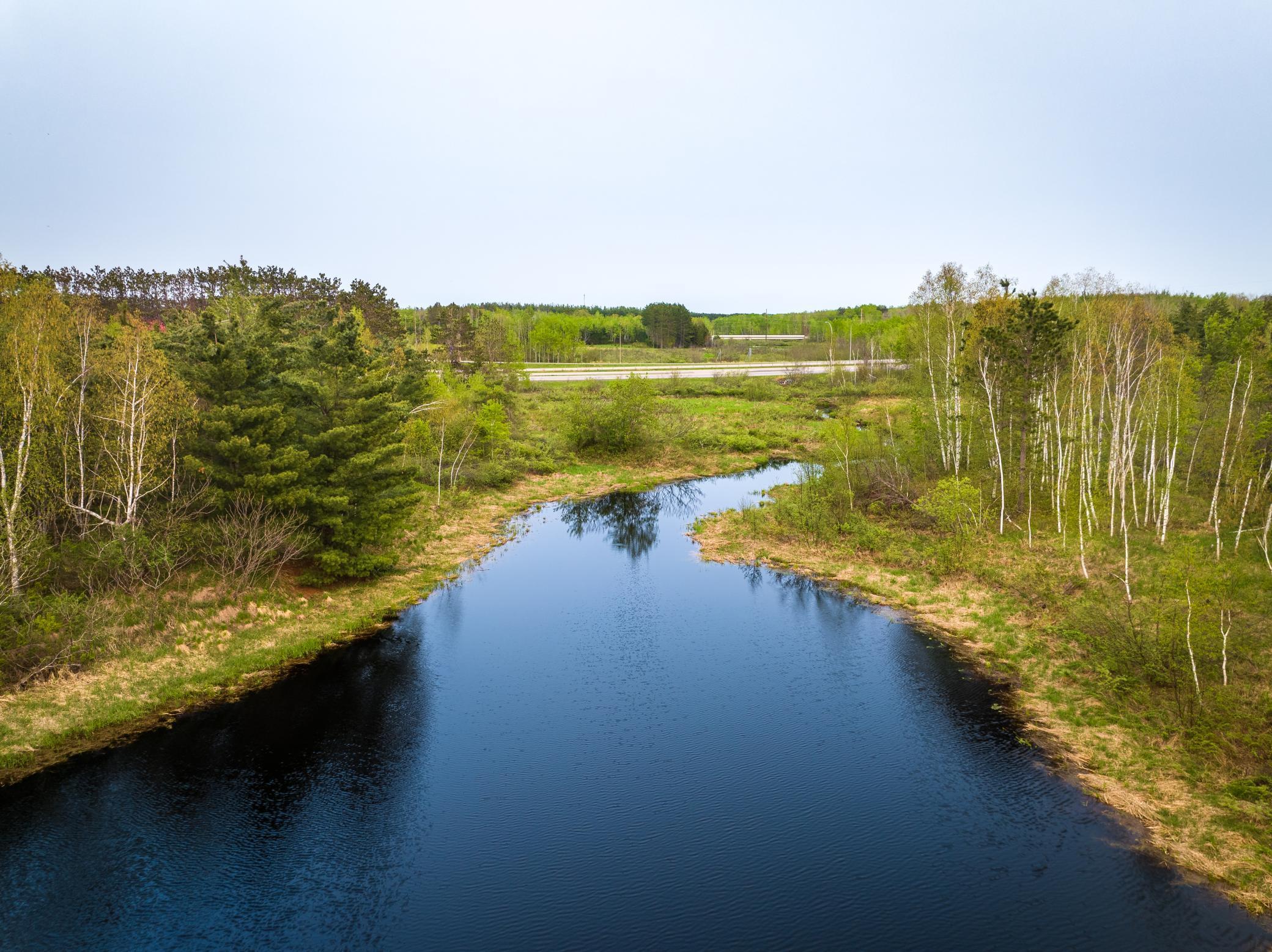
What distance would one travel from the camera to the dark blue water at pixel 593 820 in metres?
14.1

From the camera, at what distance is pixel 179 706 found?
2198 centimetres

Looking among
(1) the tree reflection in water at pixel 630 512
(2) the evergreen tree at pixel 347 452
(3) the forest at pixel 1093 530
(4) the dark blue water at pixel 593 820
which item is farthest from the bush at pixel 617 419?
(4) the dark blue water at pixel 593 820

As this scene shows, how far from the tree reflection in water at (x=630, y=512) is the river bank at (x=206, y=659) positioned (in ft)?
24.2

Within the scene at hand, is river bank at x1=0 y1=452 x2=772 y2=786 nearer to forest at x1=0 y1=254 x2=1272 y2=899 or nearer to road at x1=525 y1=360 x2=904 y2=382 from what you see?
forest at x1=0 y1=254 x2=1272 y2=899

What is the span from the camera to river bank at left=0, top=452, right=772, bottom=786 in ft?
64.5

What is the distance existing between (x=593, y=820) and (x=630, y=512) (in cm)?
3187

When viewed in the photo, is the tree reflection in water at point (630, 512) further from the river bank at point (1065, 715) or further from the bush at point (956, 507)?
the bush at point (956, 507)

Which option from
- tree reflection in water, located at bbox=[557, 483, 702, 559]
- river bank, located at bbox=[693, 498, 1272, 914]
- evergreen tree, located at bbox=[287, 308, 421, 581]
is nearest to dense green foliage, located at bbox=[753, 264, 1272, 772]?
river bank, located at bbox=[693, 498, 1272, 914]

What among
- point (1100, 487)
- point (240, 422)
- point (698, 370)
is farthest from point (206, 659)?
point (698, 370)

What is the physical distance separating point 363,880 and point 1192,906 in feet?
53.8

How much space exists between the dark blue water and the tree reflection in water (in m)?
15.2

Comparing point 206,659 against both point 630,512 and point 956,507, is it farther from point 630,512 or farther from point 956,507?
point 956,507

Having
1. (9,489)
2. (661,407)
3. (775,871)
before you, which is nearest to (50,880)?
(9,489)

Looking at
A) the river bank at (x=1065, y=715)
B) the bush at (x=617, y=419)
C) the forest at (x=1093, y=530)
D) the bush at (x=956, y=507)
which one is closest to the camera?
the river bank at (x=1065, y=715)
